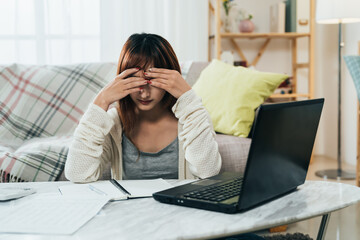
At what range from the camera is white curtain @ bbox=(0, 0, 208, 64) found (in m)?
3.26

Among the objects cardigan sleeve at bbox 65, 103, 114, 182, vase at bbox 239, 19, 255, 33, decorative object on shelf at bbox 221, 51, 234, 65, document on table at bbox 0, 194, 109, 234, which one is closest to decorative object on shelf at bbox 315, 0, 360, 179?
vase at bbox 239, 19, 255, 33

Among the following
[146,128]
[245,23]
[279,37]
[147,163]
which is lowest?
[147,163]

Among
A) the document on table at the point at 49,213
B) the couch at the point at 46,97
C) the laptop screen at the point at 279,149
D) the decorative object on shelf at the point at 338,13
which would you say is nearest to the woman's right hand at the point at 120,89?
the document on table at the point at 49,213

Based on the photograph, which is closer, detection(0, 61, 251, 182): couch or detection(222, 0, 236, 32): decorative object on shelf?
detection(0, 61, 251, 182): couch

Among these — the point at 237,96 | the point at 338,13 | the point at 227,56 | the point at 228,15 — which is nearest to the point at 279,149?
the point at 237,96

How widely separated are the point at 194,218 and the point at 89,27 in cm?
286

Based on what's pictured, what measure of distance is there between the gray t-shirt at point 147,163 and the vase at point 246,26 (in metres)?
2.21

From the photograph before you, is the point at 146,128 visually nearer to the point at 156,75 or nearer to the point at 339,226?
the point at 156,75

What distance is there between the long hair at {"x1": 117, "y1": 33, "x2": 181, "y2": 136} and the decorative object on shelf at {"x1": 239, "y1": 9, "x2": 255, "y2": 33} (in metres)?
2.15

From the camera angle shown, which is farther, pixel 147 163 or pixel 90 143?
pixel 147 163

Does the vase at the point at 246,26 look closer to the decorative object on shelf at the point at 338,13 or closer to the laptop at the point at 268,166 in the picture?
the decorative object on shelf at the point at 338,13

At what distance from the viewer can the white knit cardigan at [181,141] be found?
3.90 ft

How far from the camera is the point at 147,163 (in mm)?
1415

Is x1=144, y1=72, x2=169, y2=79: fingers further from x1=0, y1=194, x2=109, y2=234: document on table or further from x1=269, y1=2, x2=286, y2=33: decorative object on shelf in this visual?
x1=269, y1=2, x2=286, y2=33: decorative object on shelf
